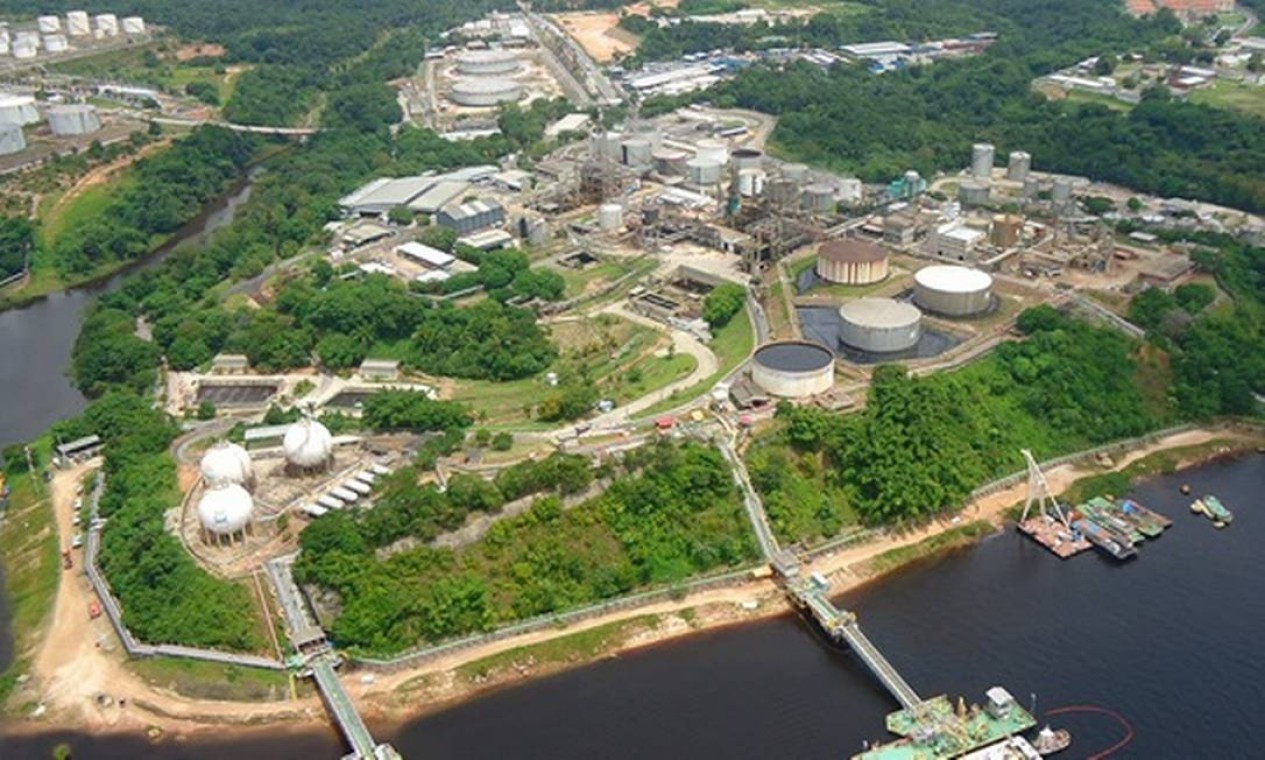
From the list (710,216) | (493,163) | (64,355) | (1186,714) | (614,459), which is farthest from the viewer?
(493,163)

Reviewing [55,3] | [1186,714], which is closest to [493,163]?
[1186,714]

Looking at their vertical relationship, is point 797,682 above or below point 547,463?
below

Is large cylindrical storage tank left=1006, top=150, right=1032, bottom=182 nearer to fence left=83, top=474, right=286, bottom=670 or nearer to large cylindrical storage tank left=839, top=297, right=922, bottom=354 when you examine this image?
large cylindrical storage tank left=839, top=297, right=922, bottom=354

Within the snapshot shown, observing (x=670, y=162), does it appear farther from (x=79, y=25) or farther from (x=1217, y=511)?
(x=79, y=25)

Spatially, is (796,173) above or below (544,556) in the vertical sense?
above

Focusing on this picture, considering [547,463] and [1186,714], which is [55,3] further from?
[1186,714]

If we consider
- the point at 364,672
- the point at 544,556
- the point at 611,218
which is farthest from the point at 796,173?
the point at 364,672

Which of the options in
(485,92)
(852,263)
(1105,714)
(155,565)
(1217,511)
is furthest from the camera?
(485,92)

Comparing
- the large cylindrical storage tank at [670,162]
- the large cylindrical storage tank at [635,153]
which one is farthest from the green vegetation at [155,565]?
the large cylindrical storage tank at [670,162]
